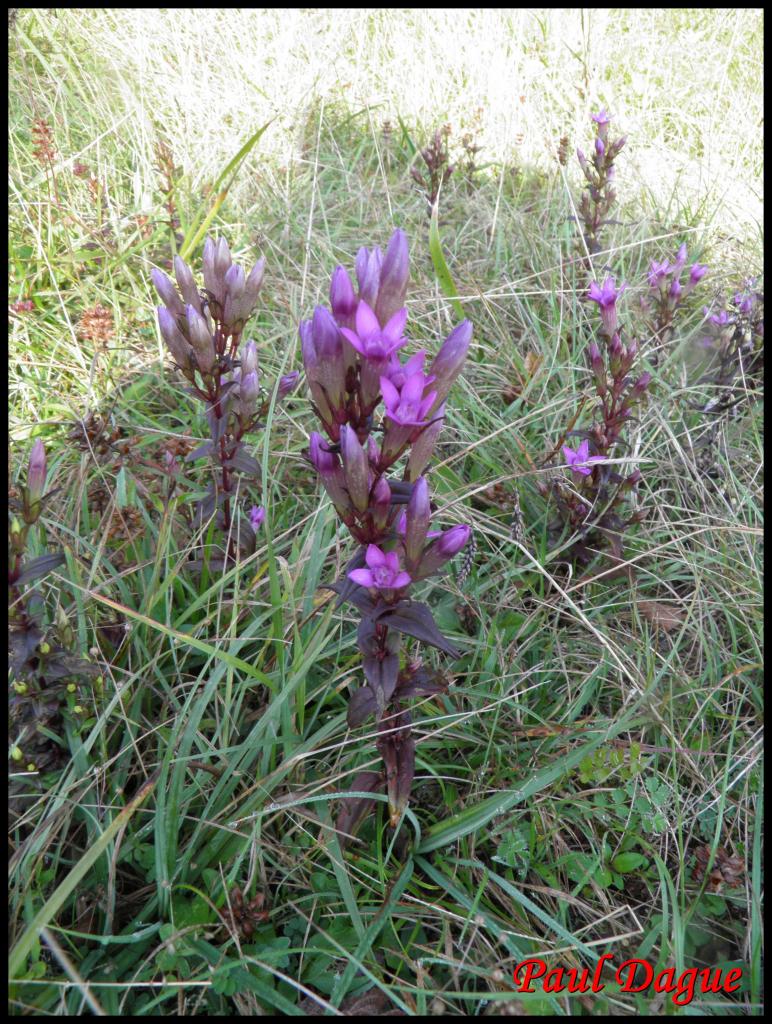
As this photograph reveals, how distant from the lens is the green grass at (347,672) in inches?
56.1

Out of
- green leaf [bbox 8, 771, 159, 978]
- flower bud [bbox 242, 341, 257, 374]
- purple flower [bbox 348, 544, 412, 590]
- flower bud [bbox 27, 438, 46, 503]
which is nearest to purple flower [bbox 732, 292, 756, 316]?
flower bud [bbox 242, 341, 257, 374]

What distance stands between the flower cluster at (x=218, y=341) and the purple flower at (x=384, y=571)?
74cm

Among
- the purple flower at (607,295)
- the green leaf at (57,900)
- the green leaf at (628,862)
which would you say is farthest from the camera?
the purple flower at (607,295)

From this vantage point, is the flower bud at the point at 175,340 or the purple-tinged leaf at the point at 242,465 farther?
the purple-tinged leaf at the point at 242,465

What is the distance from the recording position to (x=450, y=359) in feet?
4.62

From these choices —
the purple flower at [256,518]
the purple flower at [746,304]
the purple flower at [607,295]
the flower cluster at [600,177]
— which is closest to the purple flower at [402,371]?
the purple flower at [256,518]

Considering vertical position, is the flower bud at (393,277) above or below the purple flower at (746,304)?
above

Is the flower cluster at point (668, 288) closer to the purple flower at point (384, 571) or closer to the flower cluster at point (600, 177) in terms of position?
the flower cluster at point (600, 177)

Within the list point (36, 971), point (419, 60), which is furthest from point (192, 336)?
point (419, 60)

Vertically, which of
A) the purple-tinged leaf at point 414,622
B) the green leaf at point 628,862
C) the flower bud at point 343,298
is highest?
the flower bud at point 343,298

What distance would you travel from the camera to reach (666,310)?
3049 millimetres

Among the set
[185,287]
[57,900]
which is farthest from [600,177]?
[57,900]

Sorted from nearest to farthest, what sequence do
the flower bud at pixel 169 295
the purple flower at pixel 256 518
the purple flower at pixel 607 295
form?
1. the flower bud at pixel 169 295
2. the purple flower at pixel 256 518
3. the purple flower at pixel 607 295

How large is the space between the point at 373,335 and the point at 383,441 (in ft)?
0.72
